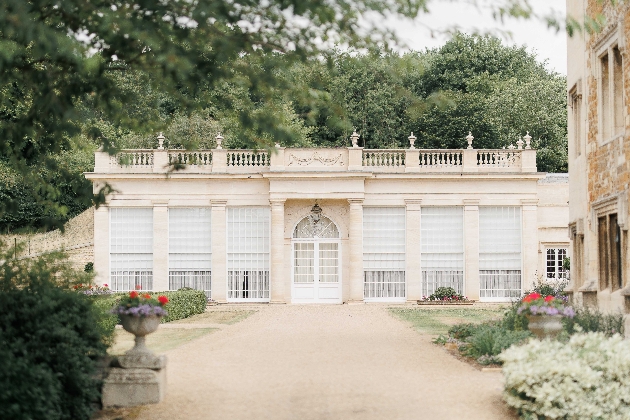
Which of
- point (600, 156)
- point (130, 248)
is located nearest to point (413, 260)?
point (130, 248)

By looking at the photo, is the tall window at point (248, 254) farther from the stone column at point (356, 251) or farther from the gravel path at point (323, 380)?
the gravel path at point (323, 380)

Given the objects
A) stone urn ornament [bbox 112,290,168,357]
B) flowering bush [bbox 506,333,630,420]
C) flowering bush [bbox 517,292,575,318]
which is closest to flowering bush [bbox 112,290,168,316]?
stone urn ornament [bbox 112,290,168,357]

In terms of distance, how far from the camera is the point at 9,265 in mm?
9820

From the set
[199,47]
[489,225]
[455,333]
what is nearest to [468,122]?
[489,225]

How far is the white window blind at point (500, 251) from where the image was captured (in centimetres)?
3219

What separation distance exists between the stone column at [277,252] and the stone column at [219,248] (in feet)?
5.73

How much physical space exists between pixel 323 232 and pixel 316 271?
1.41 meters

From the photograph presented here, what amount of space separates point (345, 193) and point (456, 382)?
20.5 meters

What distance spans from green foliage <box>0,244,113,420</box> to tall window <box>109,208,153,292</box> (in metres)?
22.6

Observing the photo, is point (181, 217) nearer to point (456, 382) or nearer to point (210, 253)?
point (210, 253)

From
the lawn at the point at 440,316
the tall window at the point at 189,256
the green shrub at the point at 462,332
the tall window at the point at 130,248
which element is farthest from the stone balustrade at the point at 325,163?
the green shrub at the point at 462,332

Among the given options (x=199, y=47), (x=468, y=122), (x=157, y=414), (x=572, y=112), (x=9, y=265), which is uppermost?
(x=468, y=122)

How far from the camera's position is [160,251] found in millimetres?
32062

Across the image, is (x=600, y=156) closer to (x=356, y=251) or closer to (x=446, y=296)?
(x=446, y=296)
